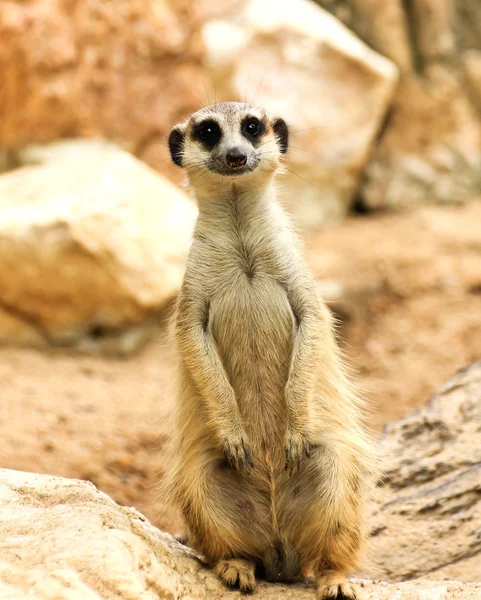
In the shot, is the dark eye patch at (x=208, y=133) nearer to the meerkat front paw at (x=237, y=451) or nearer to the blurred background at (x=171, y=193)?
the blurred background at (x=171, y=193)

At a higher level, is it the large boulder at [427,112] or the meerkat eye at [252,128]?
the meerkat eye at [252,128]

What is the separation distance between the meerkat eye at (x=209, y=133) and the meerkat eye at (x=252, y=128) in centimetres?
9

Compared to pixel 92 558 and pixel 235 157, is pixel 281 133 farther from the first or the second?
pixel 92 558

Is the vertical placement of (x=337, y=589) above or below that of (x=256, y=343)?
below

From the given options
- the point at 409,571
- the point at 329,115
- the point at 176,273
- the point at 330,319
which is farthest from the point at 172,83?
the point at 409,571

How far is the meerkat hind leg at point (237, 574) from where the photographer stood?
2.41 metres

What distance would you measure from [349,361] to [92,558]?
140 inches

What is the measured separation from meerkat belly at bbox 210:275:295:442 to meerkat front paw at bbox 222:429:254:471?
0.39 feet

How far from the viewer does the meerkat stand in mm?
2533

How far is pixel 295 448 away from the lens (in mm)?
2547

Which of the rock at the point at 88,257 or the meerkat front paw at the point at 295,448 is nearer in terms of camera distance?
the meerkat front paw at the point at 295,448

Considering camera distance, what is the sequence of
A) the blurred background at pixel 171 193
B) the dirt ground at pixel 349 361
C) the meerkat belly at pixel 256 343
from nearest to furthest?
the meerkat belly at pixel 256 343, the dirt ground at pixel 349 361, the blurred background at pixel 171 193

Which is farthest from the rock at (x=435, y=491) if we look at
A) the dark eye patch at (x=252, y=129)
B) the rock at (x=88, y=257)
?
the rock at (x=88, y=257)

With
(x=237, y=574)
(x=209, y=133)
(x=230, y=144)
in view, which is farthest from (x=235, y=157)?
(x=237, y=574)
